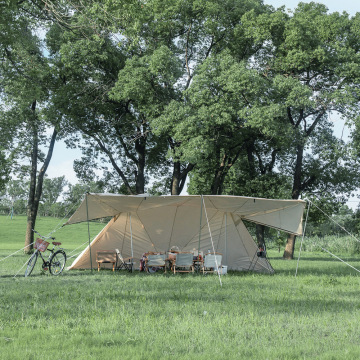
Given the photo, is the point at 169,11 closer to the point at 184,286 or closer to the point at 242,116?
the point at 242,116

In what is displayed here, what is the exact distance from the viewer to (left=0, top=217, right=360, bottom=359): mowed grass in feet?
14.6

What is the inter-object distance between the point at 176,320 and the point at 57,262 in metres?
6.52

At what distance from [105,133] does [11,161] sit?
4837 mm

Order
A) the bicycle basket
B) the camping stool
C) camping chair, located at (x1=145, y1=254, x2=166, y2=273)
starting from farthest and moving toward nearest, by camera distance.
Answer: the camping stool < camping chair, located at (x1=145, y1=254, x2=166, y2=273) < the bicycle basket

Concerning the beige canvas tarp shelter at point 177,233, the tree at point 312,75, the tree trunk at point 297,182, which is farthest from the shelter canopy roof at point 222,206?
the tree trunk at point 297,182

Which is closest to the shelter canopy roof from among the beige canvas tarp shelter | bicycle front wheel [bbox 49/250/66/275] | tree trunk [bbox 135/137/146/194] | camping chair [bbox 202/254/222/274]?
the beige canvas tarp shelter

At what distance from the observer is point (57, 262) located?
1158 cm

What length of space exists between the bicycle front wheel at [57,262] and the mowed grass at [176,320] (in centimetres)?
170

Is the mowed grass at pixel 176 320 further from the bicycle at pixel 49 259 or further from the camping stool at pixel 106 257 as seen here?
the camping stool at pixel 106 257

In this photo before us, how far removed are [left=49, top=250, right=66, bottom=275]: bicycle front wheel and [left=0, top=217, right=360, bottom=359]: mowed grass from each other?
170 centimetres

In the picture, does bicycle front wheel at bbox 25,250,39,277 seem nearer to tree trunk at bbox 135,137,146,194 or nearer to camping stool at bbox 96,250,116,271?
camping stool at bbox 96,250,116,271

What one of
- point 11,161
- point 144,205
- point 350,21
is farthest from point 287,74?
point 11,161

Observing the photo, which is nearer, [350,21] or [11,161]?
[350,21]

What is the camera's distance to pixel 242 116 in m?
17.9
